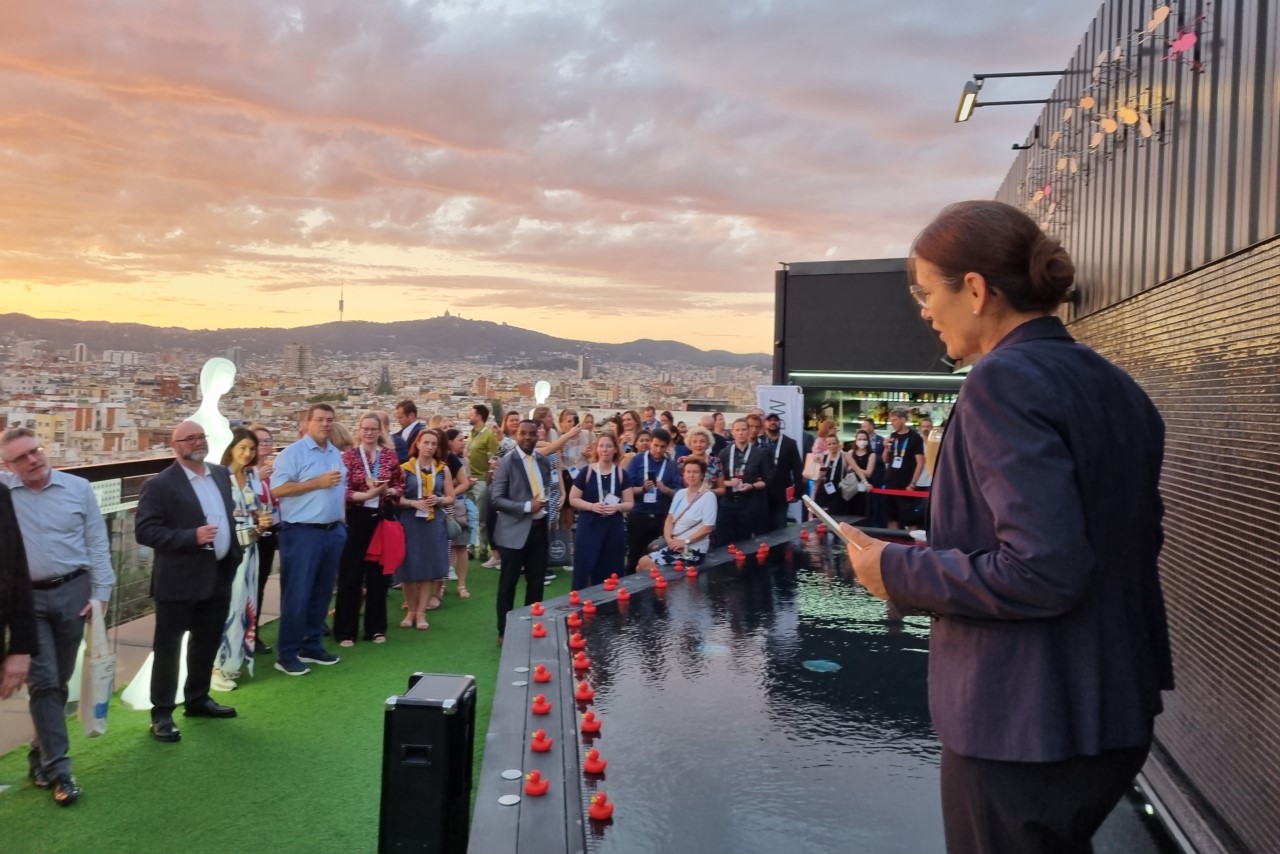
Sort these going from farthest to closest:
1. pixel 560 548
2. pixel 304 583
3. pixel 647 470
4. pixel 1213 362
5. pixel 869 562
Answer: pixel 560 548 → pixel 647 470 → pixel 304 583 → pixel 1213 362 → pixel 869 562

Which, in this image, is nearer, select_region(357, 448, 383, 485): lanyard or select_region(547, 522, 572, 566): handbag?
select_region(357, 448, 383, 485): lanyard

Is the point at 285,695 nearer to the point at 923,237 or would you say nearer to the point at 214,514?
the point at 214,514

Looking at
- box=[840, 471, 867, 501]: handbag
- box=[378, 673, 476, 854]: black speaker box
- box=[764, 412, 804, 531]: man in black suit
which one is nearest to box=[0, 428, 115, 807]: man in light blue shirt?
box=[378, 673, 476, 854]: black speaker box

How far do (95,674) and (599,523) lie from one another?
14.3 ft

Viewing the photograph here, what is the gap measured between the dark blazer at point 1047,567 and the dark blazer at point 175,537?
483 cm

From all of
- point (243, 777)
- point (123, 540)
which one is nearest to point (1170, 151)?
point (243, 777)

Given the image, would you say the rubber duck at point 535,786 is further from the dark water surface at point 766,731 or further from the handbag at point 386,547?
the handbag at point 386,547

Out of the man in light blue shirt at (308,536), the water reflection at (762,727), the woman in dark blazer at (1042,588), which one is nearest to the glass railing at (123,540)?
the man in light blue shirt at (308,536)

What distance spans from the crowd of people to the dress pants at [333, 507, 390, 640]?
14 mm

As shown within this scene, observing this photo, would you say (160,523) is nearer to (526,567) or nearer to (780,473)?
(526,567)

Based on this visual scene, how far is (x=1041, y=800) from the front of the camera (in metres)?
1.34

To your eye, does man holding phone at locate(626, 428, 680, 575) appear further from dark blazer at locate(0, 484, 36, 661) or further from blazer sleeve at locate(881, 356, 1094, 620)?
blazer sleeve at locate(881, 356, 1094, 620)

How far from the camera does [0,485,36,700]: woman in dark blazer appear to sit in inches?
128

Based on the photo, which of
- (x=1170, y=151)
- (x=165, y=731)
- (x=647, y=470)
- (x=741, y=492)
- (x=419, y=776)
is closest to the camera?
(x=419, y=776)
